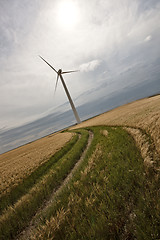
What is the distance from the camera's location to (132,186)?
3.74 m

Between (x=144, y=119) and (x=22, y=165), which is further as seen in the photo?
(x=22, y=165)

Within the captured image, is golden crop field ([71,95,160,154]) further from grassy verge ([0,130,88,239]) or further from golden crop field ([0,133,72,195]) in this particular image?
golden crop field ([0,133,72,195])

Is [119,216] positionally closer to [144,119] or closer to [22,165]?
[144,119]

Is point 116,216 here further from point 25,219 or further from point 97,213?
point 25,219

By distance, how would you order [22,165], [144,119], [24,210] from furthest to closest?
[22,165] < [144,119] < [24,210]

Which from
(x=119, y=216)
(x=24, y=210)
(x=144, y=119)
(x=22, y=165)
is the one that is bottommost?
(x=24, y=210)

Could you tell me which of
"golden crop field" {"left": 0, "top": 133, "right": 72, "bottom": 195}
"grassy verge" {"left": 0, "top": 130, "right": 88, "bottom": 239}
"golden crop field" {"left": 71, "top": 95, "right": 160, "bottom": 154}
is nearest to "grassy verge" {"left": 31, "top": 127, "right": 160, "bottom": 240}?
"grassy verge" {"left": 0, "top": 130, "right": 88, "bottom": 239}

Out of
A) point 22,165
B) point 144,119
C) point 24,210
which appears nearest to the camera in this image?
point 24,210

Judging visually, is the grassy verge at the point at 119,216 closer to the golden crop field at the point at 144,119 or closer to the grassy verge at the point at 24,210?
the grassy verge at the point at 24,210

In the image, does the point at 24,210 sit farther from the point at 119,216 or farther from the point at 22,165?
the point at 22,165

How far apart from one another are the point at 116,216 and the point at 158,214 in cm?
102

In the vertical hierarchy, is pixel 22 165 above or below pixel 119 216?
below

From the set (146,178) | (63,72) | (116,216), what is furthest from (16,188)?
(63,72)

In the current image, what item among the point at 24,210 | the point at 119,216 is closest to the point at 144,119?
the point at 119,216
